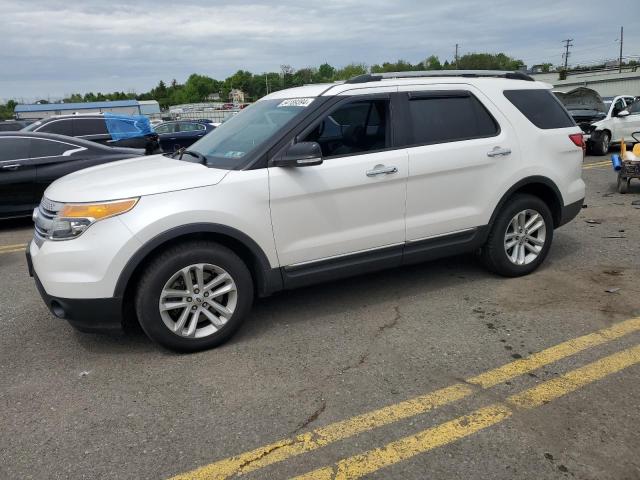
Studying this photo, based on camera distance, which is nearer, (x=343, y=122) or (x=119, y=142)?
(x=343, y=122)

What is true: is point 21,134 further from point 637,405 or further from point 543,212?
point 637,405

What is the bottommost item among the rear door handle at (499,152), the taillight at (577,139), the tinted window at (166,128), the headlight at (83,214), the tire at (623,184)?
the tire at (623,184)

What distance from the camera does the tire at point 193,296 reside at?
347cm

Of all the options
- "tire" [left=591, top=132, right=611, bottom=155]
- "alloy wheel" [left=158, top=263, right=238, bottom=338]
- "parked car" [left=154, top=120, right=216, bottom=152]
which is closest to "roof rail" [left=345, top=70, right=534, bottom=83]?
"alloy wheel" [left=158, top=263, right=238, bottom=338]

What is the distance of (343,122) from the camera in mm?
4133

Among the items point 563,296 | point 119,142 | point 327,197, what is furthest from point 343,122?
point 119,142

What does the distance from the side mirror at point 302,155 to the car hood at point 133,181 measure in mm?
435

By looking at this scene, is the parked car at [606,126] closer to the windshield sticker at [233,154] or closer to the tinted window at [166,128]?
the windshield sticker at [233,154]

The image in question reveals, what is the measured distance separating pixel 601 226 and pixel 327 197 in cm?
464

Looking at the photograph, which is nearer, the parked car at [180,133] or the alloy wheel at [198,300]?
the alloy wheel at [198,300]

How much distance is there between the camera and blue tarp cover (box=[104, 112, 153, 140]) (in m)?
13.0

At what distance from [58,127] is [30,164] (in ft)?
16.1

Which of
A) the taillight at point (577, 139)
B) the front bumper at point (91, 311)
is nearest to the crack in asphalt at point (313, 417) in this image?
the front bumper at point (91, 311)

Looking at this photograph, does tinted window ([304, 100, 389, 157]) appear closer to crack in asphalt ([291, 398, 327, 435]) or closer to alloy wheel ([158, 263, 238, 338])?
alloy wheel ([158, 263, 238, 338])
